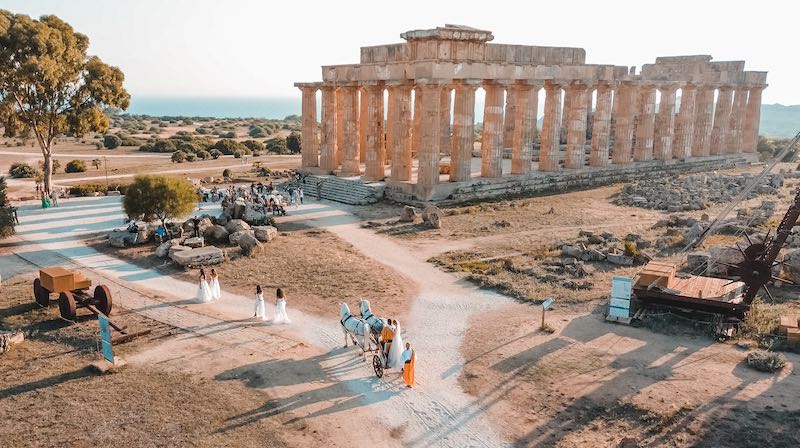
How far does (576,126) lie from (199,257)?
2880cm

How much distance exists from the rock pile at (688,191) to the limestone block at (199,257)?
23950 mm

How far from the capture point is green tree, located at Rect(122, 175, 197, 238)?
25.9m

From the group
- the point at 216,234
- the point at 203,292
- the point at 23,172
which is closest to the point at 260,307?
the point at 203,292

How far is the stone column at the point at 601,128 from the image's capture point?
140 feet

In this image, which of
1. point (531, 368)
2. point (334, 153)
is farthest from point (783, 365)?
point (334, 153)

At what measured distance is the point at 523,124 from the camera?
38938 mm

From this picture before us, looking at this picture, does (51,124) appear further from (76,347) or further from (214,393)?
(214,393)

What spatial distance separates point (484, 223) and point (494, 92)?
33.1 feet

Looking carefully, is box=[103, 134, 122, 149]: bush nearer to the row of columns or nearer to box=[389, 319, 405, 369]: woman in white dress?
the row of columns

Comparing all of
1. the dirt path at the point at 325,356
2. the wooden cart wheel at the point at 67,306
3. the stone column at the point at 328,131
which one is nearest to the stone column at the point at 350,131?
the stone column at the point at 328,131

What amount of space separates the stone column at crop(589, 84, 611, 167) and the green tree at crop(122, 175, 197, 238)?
29.7 metres

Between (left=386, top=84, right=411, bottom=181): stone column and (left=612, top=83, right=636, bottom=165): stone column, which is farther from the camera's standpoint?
(left=612, top=83, right=636, bottom=165): stone column

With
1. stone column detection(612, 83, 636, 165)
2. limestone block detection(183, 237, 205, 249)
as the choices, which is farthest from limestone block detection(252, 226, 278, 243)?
stone column detection(612, 83, 636, 165)

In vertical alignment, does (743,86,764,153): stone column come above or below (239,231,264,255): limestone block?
above
